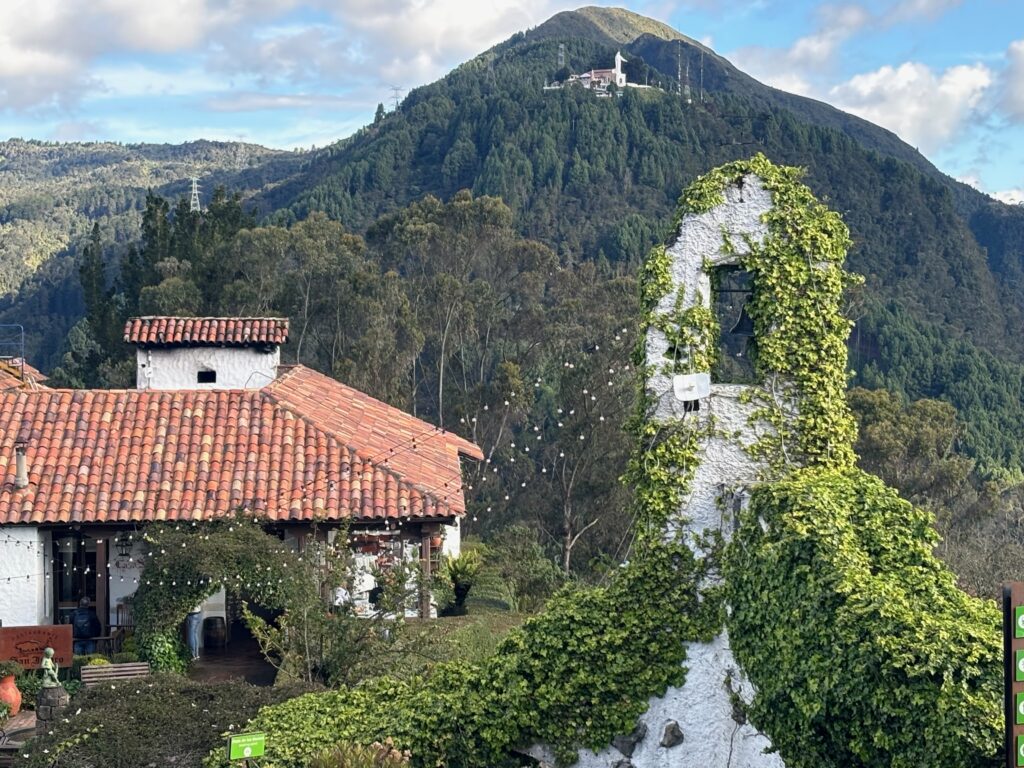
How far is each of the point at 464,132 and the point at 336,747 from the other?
80.0 meters

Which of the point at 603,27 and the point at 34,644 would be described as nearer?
the point at 34,644

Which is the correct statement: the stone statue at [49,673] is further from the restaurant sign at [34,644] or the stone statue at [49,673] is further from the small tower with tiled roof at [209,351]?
the small tower with tiled roof at [209,351]

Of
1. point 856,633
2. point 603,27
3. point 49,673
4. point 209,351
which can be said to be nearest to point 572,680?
point 856,633

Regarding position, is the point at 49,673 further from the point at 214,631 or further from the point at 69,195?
the point at 69,195

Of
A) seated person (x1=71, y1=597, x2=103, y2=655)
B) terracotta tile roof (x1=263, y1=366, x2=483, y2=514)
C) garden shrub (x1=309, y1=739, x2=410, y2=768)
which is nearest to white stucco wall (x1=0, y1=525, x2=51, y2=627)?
seated person (x1=71, y1=597, x2=103, y2=655)

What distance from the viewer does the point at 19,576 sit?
15633 mm

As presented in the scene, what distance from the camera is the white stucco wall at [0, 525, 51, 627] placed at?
1555cm

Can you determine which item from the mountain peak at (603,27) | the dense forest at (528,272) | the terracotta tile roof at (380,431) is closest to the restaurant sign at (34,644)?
the terracotta tile roof at (380,431)

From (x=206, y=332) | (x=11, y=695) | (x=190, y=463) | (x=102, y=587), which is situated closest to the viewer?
(x=11, y=695)

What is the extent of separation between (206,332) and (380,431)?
184 inches

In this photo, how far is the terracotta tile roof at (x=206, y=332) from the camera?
22719 millimetres

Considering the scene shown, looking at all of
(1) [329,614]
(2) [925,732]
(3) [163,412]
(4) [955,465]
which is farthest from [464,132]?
(2) [925,732]

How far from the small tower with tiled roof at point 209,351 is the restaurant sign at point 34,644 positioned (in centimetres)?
854

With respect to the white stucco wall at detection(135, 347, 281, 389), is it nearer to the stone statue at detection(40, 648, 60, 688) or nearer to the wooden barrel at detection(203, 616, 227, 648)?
the wooden barrel at detection(203, 616, 227, 648)
